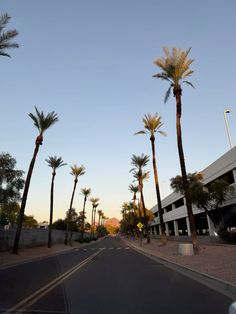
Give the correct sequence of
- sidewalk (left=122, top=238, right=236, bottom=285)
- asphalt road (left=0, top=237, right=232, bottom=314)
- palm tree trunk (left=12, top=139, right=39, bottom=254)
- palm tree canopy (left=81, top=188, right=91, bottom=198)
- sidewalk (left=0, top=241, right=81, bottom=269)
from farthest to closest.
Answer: palm tree canopy (left=81, top=188, right=91, bottom=198), palm tree trunk (left=12, top=139, right=39, bottom=254), sidewalk (left=0, top=241, right=81, bottom=269), sidewalk (left=122, top=238, right=236, bottom=285), asphalt road (left=0, top=237, right=232, bottom=314)

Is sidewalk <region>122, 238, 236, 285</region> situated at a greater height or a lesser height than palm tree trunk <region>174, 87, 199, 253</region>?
lesser

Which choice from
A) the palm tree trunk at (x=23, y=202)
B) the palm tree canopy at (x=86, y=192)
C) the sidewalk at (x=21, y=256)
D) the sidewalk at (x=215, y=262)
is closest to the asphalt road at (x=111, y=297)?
the sidewalk at (x=215, y=262)

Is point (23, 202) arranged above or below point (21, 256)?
above

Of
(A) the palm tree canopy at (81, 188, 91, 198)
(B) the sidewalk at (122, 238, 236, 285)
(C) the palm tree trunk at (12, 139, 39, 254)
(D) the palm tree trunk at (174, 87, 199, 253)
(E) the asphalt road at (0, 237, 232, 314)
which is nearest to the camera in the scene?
(E) the asphalt road at (0, 237, 232, 314)

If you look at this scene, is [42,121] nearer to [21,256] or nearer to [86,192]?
[21,256]

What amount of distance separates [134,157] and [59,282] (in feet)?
161

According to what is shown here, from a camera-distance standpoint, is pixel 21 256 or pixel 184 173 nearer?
pixel 184 173

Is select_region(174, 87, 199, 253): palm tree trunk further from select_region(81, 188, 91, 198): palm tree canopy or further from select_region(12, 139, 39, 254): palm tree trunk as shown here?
select_region(81, 188, 91, 198): palm tree canopy

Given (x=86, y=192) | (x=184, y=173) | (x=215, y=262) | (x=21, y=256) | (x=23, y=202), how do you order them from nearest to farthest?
(x=215, y=262) < (x=184, y=173) < (x=21, y=256) < (x=23, y=202) < (x=86, y=192)

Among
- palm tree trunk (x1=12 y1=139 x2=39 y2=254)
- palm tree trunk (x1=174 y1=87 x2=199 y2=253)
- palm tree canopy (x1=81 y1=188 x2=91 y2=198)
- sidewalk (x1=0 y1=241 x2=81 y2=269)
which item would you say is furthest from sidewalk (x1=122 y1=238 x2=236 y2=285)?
palm tree canopy (x1=81 y1=188 x2=91 y2=198)

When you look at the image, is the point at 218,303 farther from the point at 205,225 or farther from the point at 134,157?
the point at 205,225

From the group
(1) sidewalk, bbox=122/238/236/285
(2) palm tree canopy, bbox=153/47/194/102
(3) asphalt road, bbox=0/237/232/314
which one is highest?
(2) palm tree canopy, bbox=153/47/194/102

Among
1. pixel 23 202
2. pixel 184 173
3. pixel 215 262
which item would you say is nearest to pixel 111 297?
pixel 215 262

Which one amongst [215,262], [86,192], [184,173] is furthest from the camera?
[86,192]
